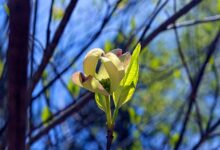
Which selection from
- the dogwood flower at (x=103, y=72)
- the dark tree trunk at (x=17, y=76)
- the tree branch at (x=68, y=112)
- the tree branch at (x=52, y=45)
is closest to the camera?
the dark tree trunk at (x=17, y=76)

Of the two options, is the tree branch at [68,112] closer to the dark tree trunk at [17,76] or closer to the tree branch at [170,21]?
the tree branch at [170,21]

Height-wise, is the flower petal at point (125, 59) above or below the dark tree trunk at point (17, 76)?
above

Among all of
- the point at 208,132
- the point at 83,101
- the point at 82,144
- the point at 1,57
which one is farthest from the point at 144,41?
the point at 82,144

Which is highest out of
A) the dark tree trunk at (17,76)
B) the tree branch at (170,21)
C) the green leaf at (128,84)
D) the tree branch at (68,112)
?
the tree branch at (170,21)

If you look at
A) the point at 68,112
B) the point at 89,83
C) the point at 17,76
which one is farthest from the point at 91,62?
the point at 68,112

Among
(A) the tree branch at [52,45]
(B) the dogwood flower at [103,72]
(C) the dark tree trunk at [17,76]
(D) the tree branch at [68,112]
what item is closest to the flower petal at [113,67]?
(B) the dogwood flower at [103,72]

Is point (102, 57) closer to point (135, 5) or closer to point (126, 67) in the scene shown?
point (126, 67)

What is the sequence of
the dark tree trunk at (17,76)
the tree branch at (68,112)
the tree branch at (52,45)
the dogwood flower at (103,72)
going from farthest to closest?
1. the tree branch at (68,112)
2. the tree branch at (52,45)
3. the dogwood flower at (103,72)
4. the dark tree trunk at (17,76)
